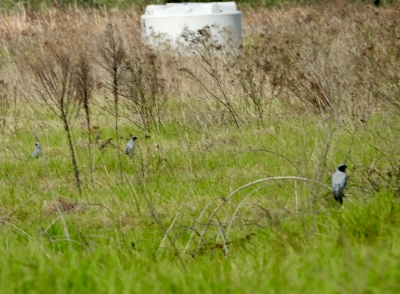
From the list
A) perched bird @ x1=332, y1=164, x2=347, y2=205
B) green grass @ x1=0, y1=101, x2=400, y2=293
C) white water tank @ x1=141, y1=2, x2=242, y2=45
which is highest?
white water tank @ x1=141, y1=2, x2=242, y2=45

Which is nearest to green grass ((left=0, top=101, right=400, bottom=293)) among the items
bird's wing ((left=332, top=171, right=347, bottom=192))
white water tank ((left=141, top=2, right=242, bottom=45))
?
bird's wing ((left=332, top=171, right=347, bottom=192))

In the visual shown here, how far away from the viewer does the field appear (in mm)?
2998

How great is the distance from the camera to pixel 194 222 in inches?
180

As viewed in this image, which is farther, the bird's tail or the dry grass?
the dry grass

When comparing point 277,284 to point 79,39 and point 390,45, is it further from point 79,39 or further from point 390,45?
point 79,39

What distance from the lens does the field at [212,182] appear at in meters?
3.00


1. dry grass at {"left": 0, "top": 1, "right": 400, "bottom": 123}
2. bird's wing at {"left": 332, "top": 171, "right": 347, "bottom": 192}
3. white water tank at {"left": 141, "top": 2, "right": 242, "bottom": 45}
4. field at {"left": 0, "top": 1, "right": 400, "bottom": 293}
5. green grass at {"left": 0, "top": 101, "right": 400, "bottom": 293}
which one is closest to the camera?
green grass at {"left": 0, "top": 101, "right": 400, "bottom": 293}

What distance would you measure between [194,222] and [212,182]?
1173 mm

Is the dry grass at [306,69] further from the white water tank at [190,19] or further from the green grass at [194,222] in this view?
the white water tank at [190,19]

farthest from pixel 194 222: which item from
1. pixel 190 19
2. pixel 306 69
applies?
pixel 190 19

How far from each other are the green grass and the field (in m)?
0.01

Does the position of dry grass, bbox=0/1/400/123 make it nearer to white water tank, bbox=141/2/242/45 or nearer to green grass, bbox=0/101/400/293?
green grass, bbox=0/101/400/293

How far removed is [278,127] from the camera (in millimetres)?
7395

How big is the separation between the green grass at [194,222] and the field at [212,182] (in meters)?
0.01
